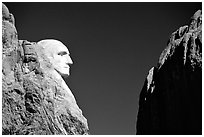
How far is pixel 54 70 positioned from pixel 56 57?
967 millimetres

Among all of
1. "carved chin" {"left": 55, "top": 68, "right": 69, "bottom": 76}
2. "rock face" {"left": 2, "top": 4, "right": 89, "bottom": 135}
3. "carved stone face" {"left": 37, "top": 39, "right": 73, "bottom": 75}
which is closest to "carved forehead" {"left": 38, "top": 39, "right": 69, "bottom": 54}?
"carved stone face" {"left": 37, "top": 39, "right": 73, "bottom": 75}

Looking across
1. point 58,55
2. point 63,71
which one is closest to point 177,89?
point 63,71

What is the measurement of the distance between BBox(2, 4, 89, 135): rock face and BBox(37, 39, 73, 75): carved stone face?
111 cm

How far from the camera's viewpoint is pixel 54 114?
23.5 metres

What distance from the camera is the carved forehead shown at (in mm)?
26969

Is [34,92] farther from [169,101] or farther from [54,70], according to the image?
[169,101]

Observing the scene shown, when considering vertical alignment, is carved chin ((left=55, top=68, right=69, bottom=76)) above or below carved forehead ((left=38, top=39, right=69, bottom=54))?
below

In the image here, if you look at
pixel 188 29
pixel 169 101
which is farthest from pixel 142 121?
pixel 188 29

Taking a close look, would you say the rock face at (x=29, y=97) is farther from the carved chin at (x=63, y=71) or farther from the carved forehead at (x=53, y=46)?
the carved forehead at (x=53, y=46)

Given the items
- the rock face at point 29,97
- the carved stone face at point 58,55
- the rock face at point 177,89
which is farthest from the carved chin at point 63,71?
the rock face at point 177,89

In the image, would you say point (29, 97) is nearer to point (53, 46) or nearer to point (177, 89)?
point (53, 46)

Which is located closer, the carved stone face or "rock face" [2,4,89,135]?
"rock face" [2,4,89,135]

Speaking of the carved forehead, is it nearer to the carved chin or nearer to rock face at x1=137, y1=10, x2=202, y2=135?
the carved chin

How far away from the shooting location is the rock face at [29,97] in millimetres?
22266
